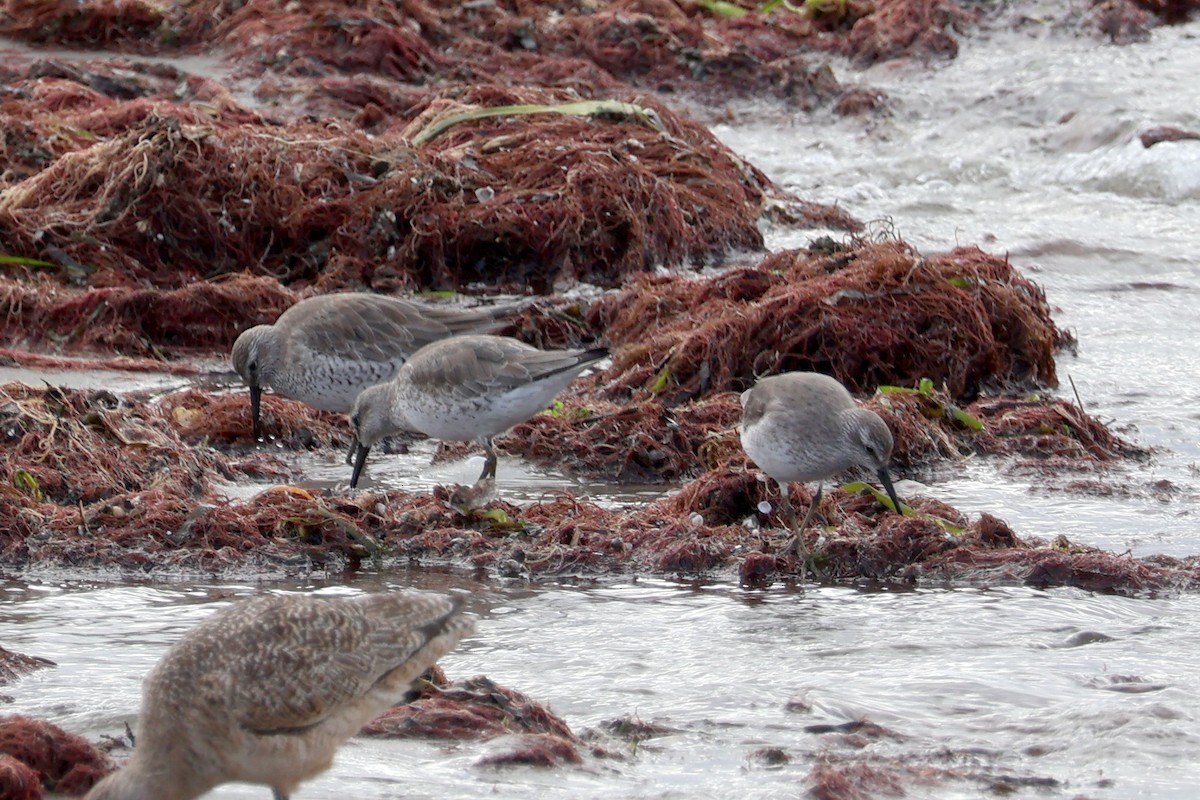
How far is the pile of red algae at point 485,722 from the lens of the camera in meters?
4.63

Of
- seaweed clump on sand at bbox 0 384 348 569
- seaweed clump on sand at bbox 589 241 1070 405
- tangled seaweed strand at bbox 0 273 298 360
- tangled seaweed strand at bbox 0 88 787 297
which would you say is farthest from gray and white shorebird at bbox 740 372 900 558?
tangled seaweed strand at bbox 0 88 787 297

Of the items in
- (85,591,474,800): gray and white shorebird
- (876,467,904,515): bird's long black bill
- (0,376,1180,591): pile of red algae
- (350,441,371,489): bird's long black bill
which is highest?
(85,591,474,800): gray and white shorebird

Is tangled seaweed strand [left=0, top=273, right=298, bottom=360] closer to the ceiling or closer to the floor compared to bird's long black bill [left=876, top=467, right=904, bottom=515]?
closer to the floor

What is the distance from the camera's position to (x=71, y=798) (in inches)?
171

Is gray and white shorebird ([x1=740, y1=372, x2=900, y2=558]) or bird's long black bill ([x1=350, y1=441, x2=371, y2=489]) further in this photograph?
bird's long black bill ([x1=350, y1=441, x2=371, y2=489])

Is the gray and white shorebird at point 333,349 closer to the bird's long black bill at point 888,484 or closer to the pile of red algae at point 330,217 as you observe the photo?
the pile of red algae at point 330,217

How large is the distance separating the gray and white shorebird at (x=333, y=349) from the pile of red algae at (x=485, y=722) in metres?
3.66

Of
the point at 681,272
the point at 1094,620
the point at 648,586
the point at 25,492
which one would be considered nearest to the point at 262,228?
the point at 681,272

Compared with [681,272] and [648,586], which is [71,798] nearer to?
[648,586]

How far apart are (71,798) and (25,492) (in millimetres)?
2694

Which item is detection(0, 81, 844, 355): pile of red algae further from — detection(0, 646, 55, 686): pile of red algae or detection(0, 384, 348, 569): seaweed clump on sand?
detection(0, 646, 55, 686): pile of red algae

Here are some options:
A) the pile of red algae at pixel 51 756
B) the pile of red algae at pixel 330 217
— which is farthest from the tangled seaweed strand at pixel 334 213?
the pile of red algae at pixel 51 756

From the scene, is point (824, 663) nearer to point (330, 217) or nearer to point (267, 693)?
point (267, 693)

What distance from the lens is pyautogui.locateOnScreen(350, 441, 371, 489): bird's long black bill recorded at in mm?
7718
